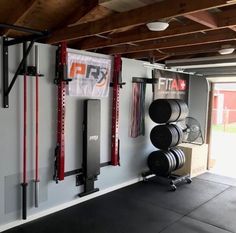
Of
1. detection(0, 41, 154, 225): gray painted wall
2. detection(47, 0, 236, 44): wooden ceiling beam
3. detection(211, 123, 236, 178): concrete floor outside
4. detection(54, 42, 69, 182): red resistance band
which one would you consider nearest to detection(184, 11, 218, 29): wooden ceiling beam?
detection(47, 0, 236, 44): wooden ceiling beam

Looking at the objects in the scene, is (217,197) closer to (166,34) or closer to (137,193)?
(137,193)

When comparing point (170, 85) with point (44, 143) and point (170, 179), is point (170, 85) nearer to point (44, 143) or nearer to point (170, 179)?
point (170, 179)

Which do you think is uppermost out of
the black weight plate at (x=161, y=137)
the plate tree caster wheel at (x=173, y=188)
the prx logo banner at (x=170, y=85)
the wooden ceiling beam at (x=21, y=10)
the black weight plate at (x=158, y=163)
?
the wooden ceiling beam at (x=21, y=10)

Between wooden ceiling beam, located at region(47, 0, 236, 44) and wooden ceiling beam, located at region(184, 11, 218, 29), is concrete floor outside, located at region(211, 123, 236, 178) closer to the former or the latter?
wooden ceiling beam, located at region(184, 11, 218, 29)

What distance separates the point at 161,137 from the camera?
5078 millimetres

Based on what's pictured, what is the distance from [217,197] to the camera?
15.1 ft

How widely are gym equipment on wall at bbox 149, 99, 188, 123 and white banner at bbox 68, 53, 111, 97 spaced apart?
1.13 metres

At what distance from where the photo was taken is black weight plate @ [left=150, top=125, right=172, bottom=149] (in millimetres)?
4991

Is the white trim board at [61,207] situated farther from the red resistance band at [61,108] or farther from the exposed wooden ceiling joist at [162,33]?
the exposed wooden ceiling joist at [162,33]

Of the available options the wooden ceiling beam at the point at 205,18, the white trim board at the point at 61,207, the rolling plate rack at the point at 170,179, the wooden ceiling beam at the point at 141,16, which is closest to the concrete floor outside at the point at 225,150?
the rolling plate rack at the point at 170,179

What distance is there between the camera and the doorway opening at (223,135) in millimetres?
6438

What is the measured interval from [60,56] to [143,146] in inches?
99.5

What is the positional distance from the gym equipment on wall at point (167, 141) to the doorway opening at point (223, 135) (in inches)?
61.0

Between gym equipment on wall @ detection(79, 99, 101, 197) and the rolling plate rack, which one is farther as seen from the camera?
the rolling plate rack
